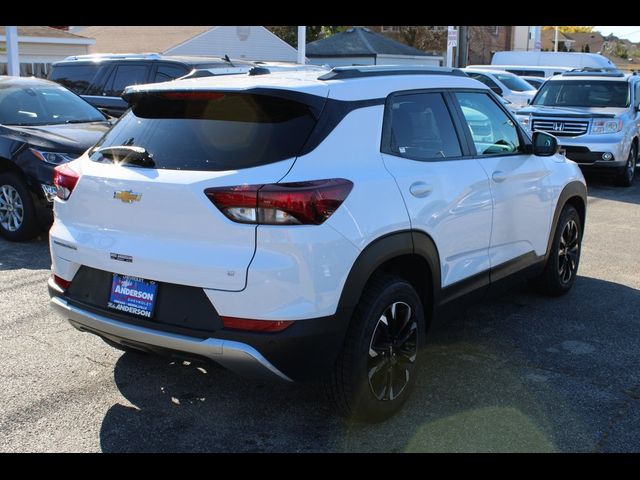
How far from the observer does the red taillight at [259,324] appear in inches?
133

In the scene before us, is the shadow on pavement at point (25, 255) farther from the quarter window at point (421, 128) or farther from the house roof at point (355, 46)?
the house roof at point (355, 46)

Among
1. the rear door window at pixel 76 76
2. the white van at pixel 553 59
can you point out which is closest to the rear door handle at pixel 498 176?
the rear door window at pixel 76 76

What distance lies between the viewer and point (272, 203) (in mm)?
3365

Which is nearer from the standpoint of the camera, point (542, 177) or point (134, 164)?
point (134, 164)

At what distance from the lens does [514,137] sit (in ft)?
17.6

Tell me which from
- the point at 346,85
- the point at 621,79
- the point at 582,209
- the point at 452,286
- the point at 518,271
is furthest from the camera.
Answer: the point at 621,79

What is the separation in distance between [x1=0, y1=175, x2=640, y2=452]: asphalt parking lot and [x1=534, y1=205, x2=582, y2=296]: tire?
31 cm

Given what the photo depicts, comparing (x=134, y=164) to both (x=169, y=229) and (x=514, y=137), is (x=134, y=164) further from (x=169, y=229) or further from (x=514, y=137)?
(x=514, y=137)

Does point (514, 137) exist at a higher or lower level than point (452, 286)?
higher

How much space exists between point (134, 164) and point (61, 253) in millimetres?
682

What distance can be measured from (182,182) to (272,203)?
0.47 metres

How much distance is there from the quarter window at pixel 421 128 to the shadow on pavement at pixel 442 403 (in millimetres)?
1392
